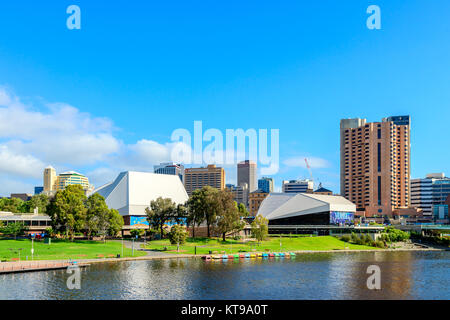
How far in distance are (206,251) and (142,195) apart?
75165 millimetres

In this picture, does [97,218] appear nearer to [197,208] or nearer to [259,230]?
[197,208]

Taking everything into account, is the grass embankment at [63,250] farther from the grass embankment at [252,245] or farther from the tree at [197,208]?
the tree at [197,208]

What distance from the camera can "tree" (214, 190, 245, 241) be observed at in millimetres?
154125

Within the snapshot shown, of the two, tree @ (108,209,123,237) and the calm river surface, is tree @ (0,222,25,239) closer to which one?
tree @ (108,209,123,237)

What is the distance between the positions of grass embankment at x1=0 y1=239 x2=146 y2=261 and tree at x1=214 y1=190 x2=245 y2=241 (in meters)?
35.3

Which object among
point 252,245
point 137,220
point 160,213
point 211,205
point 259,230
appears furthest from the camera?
point 137,220

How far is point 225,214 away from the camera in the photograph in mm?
154625

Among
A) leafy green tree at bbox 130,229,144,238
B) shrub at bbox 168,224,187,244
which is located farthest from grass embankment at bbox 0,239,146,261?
leafy green tree at bbox 130,229,144,238

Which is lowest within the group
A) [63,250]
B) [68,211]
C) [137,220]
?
[63,250]

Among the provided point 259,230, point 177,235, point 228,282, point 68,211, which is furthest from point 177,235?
point 228,282

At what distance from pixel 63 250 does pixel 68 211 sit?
2524cm

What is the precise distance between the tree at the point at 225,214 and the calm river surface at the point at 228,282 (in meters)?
45.4

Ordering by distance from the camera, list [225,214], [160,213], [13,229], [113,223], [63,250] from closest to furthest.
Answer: [63,250] → [113,223] → [13,229] → [225,214] → [160,213]
